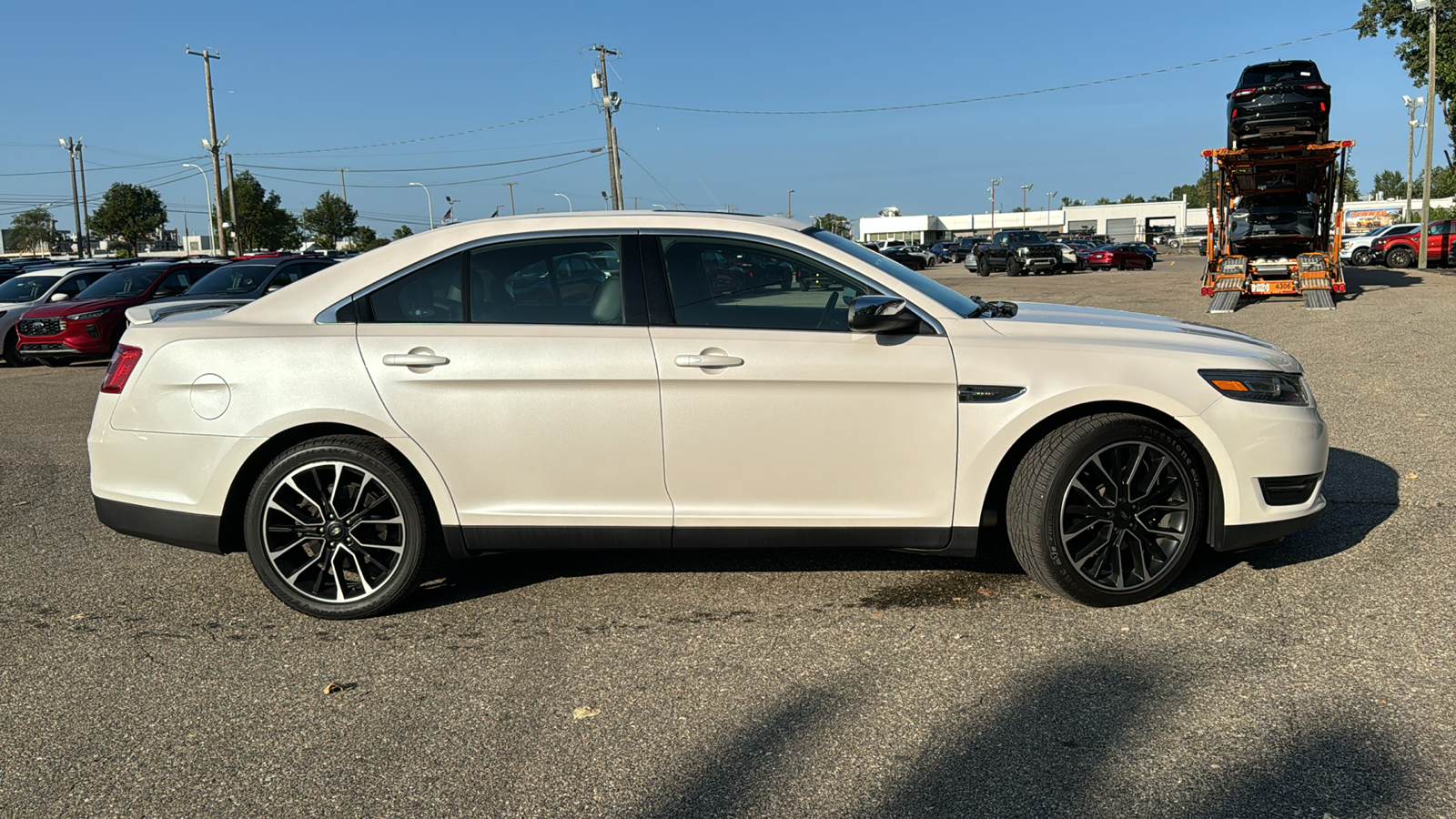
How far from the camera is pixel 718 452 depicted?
171 inches

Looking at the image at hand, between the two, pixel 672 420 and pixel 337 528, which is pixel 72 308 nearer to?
pixel 337 528

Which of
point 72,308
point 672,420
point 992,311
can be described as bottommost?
point 672,420

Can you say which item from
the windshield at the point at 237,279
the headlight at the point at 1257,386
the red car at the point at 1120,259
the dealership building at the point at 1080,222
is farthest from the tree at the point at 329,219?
the headlight at the point at 1257,386

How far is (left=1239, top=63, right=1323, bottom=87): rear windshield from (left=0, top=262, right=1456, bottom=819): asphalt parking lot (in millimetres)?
16337

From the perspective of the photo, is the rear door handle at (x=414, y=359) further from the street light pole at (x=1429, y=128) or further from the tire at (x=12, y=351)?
the street light pole at (x=1429, y=128)

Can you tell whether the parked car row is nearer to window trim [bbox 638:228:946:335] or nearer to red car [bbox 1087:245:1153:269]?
window trim [bbox 638:228:946:335]

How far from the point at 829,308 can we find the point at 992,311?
92 cm

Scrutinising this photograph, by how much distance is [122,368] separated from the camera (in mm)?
4582

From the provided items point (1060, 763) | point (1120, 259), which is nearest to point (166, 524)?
point (1060, 763)

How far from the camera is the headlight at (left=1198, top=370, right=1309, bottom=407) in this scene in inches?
171

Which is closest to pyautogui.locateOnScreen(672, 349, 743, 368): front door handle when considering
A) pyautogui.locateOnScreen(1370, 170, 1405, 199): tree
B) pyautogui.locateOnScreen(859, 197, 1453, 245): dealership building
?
pyautogui.locateOnScreen(859, 197, 1453, 245): dealership building

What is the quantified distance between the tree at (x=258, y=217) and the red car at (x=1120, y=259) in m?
63.3

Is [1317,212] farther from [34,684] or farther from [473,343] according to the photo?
[34,684]

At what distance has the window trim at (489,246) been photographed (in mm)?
4453
